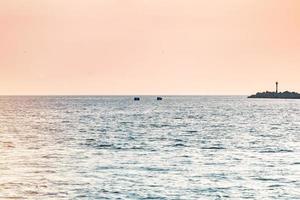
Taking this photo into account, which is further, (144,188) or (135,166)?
(135,166)

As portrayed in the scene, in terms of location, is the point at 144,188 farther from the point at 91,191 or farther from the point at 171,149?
the point at 171,149

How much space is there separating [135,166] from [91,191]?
12267 mm

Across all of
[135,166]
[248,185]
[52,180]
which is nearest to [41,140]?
[135,166]

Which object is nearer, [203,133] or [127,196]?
[127,196]

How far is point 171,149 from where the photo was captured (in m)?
66.9

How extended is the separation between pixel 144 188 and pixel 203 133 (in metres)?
54.4

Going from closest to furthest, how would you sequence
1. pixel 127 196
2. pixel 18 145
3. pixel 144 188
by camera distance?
pixel 127 196, pixel 144 188, pixel 18 145

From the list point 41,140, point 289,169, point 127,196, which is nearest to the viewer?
point 127,196

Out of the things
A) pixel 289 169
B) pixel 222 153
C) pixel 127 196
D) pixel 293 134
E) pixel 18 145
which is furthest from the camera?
pixel 293 134

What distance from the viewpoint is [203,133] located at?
308ft

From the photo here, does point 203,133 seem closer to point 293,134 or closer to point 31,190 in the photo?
point 293,134

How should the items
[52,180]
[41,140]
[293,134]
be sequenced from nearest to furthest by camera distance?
[52,180] < [41,140] < [293,134]

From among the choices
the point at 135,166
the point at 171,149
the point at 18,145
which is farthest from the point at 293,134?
the point at 135,166

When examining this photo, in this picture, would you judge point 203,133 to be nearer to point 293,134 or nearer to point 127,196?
point 293,134
